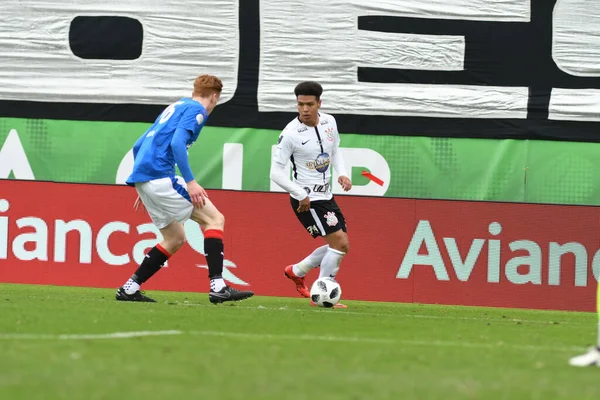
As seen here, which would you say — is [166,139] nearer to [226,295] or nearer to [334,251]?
[226,295]

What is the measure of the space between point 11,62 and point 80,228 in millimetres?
3239

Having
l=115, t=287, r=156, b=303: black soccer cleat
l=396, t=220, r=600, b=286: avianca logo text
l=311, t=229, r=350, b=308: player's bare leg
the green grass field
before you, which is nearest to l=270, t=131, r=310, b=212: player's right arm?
l=311, t=229, r=350, b=308: player's bare leg

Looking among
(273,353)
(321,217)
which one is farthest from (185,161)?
(273,353)

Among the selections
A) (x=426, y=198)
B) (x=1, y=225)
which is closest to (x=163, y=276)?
(x=1, y=225)

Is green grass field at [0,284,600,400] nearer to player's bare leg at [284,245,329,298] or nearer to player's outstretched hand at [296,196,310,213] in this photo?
player's outstretched hand at [296,196,310,213]

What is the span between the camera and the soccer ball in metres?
11.5

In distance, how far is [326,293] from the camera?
11516mm

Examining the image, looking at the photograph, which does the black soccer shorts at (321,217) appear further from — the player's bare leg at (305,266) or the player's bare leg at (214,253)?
the player's bare leg at (214,253)

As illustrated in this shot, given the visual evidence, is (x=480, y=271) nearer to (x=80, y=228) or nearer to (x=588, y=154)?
(x=588, y=154)

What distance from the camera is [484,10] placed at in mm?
16047

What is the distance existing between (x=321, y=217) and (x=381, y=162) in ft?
13.7

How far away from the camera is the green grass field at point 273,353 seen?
206 inches

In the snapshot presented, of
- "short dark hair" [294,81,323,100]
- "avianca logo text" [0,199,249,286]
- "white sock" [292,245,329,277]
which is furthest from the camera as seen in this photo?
"avianca logo text" [0,199,249,286]

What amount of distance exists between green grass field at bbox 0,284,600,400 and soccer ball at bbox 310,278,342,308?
701 millimetres
